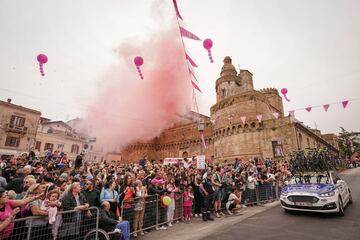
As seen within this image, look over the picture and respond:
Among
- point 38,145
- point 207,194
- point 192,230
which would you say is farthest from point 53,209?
point 38,145

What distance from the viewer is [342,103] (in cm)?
1534

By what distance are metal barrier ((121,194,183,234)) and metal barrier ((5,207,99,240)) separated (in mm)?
1159

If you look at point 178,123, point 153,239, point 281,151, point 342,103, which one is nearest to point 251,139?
point 281,151

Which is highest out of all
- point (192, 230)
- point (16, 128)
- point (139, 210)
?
point (16, 128)

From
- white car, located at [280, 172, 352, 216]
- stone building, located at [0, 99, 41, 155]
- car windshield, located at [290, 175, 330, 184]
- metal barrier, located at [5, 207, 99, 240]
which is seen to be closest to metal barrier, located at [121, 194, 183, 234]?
metal barrier, located at [5, 207, 99, 240]

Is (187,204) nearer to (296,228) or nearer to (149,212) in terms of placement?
(149,212)

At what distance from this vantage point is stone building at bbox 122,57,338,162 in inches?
1061

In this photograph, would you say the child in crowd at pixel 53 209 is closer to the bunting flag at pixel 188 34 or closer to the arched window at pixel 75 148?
the bunting flag at pixel 188 34

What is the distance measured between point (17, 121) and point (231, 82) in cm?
3772

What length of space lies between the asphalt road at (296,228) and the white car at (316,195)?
311 millimetres

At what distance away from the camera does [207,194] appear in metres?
7.59

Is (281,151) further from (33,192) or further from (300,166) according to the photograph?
(33,192)

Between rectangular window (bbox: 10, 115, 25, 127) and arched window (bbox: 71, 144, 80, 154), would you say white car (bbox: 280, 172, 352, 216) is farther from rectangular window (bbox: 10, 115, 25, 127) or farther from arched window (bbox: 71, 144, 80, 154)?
arched window (bbox: 71, 144, 80, 154)

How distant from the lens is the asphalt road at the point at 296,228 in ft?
16.3
